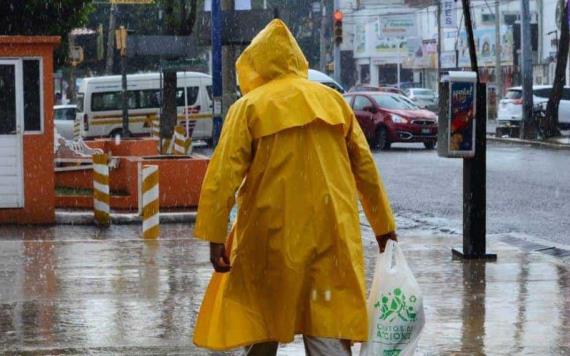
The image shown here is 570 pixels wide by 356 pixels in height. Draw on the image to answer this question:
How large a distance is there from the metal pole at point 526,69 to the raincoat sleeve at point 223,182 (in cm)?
3083

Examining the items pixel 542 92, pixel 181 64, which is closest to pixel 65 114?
pixel 542 92

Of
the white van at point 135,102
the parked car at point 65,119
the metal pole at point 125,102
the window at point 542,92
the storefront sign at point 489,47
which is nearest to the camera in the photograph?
the metal pole at point 125,102

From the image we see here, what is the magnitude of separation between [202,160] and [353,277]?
40.4 feet

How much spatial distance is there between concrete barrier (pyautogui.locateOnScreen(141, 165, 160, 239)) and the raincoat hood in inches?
321

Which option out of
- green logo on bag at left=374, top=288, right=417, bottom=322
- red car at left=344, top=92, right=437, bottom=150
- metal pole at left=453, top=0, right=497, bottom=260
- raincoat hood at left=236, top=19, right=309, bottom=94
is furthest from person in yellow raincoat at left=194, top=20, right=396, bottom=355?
red car at left=344, top=92, right=437, bottom=150

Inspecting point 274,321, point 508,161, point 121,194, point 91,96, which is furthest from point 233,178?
point 91,96

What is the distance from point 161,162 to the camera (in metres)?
17.4

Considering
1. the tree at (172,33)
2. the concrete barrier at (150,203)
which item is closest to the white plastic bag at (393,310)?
the concrete barrier at (150,203)

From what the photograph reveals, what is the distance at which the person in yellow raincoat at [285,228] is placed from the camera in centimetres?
552

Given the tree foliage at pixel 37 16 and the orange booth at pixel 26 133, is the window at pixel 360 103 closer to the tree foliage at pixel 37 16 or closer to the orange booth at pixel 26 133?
the tree foliage at pixel 37 16

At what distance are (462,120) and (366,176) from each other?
213 inches

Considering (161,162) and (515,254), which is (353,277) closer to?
(515,254)

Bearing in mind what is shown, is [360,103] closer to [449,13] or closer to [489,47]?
[449,13]

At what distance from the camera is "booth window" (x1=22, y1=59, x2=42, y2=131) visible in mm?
15680
